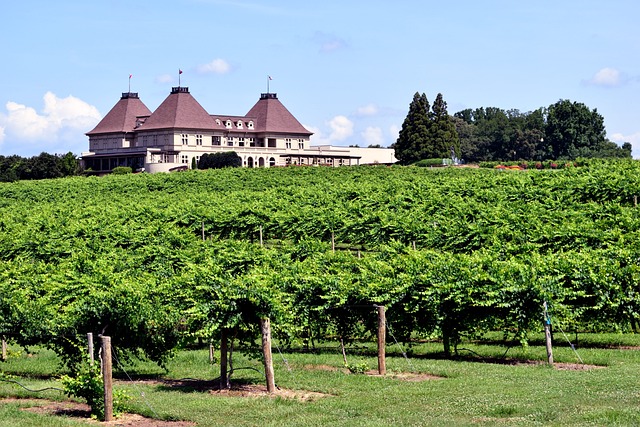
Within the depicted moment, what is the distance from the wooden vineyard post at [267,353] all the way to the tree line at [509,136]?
77.9m


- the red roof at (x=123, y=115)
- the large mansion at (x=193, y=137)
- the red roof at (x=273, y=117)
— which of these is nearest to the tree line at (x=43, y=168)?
the large mansion at (x=193, y=137)

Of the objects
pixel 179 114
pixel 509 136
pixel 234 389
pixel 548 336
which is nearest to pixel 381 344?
pixel 234 389

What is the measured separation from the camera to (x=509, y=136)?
136875 mm

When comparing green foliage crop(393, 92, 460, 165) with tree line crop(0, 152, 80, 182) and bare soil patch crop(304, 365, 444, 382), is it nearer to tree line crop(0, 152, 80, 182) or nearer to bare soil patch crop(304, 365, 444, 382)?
tree line crop(0, 152, 80, 182)

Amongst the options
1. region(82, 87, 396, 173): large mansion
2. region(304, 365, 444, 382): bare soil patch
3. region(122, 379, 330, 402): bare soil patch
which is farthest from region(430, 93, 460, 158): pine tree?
region(122, 379, 330, 402): bare soil patch

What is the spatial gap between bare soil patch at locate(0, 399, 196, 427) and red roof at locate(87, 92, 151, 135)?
9398 centimetres

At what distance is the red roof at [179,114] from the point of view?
104750mm

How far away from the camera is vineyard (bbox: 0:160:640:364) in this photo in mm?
20484

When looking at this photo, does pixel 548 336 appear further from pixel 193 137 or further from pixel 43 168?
pixel 193 137

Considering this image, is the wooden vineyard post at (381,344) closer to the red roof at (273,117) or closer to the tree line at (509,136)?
the tree line at (509,136)

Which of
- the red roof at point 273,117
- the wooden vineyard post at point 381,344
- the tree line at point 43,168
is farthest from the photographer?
the red roof at point 273,117

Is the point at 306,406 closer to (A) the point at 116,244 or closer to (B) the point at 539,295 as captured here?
(B) the point at 539,295

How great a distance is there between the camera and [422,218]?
38.2m

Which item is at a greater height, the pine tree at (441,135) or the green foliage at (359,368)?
the pine tree at (441,135)
